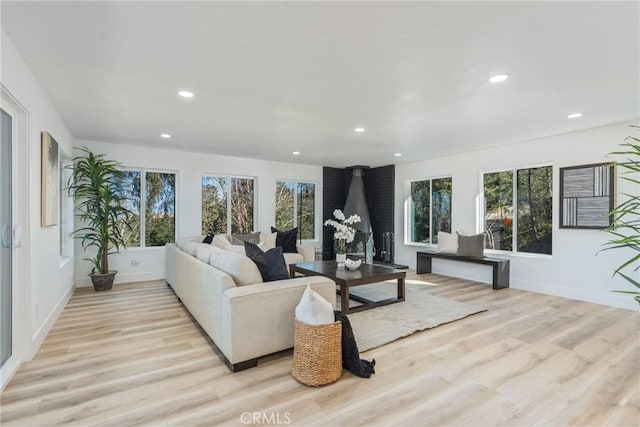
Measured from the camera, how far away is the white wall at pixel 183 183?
524 cm

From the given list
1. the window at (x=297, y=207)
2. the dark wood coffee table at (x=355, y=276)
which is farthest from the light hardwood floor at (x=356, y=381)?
the window at (x=297, y=207)

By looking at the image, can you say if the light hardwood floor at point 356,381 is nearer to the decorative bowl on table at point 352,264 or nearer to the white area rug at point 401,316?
the white area rug at point 401,316

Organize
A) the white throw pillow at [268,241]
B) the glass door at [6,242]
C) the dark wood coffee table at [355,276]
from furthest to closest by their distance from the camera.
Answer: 1. the white throw pillow at [268,241]
2. the dark wood coffee table at [355,276]
3. the glass door at [6,242]

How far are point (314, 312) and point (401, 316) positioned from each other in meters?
1.66

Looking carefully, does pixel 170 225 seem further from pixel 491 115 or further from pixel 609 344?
pixel 609 344

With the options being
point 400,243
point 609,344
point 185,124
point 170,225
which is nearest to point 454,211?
point 400,243

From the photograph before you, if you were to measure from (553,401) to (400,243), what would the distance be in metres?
5.19

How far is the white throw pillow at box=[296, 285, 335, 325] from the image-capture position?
2252 millimetres

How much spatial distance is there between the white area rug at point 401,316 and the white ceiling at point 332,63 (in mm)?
2289

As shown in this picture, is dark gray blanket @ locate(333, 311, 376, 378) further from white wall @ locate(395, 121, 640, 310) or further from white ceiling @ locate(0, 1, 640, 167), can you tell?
white wall @ locate(395, 121, 640, 310)

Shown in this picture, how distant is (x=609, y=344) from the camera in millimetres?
2904

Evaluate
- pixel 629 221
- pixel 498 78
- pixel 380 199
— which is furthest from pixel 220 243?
pixel 380 199

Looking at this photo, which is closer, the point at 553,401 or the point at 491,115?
the point at 553,401

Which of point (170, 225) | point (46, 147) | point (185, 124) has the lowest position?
point (170, 225)
